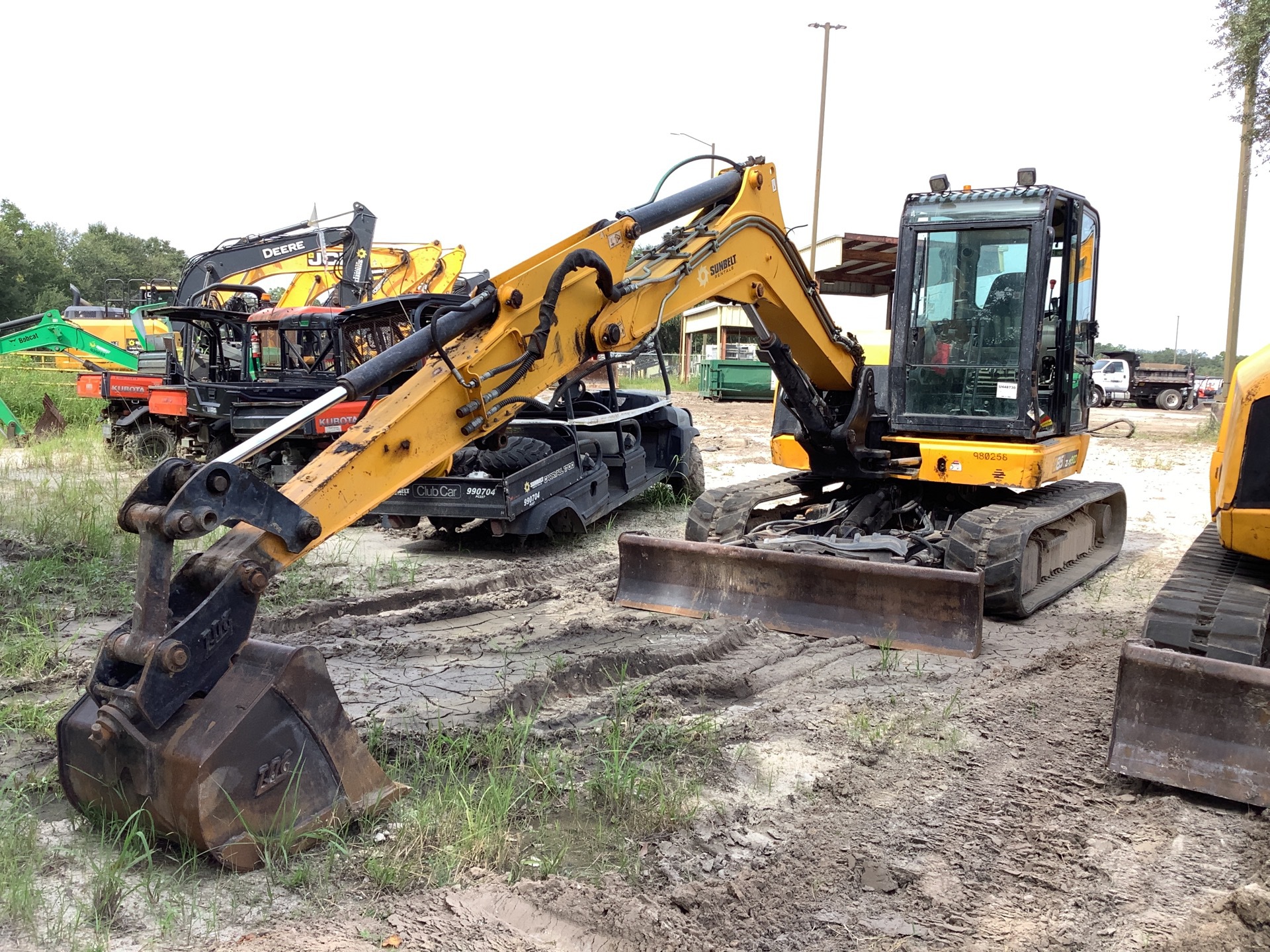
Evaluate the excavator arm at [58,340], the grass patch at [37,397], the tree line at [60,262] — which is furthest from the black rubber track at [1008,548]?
the tree line at [60,262]

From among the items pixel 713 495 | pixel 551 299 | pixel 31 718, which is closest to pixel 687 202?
pixel 551 299

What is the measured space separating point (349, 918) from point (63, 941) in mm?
772

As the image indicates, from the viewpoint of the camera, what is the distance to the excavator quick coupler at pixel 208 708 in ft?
10.4

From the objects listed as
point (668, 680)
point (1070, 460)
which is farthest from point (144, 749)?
point (1070, 460)

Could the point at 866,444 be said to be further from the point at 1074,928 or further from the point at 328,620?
the point at 1074,928

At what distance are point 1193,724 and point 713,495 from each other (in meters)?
4.09

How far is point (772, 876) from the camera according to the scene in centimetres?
327

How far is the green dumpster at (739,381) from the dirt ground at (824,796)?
2391 centimetres

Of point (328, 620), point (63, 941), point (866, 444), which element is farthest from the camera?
point (866, 444)

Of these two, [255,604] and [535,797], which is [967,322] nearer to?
[535,797]

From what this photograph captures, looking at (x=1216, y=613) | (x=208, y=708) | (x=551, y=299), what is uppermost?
(x=551, y=299)

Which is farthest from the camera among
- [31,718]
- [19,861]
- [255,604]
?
[31,718]

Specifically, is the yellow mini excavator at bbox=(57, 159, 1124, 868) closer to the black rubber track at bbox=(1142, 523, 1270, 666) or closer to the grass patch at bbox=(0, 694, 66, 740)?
A: the grass patch at bbox=(0, 694, 66, 740)

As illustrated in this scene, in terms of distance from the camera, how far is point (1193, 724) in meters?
3.85
